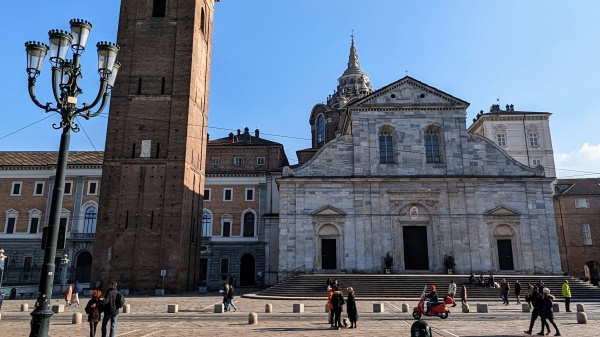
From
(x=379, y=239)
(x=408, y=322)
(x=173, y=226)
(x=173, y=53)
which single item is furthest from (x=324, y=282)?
(x=173, y=53)

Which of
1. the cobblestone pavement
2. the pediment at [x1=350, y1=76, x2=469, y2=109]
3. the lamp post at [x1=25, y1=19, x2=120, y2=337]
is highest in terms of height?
the pediment at [x1=350, y1=76, x2=469, y2=109]

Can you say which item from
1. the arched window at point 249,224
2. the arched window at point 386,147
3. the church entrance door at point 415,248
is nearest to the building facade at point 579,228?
the church entrance door at point 415,248

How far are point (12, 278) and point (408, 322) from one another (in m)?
36.9

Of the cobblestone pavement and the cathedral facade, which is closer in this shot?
the cobblestone pavement

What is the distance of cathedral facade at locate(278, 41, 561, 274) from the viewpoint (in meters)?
30.6

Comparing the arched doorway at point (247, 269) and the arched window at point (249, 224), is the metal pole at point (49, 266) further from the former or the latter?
the arched doorway at point (247, 269)

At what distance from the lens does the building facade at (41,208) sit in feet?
138

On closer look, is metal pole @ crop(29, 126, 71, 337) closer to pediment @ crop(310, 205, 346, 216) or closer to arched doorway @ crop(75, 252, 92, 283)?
pediment @ crop(310, 205, 346, 216)

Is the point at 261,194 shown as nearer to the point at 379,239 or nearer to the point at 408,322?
the point at 379,239

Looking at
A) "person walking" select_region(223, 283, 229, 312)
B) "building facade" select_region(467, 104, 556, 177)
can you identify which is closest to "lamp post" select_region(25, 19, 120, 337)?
"person walking" select_region(223, 283, 229, 312)

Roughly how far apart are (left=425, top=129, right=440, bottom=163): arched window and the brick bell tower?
57.3 feet

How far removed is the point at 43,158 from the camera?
46.0 metres

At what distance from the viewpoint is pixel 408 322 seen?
15352mm

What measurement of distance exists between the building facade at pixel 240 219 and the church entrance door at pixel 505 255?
63.6 ft
